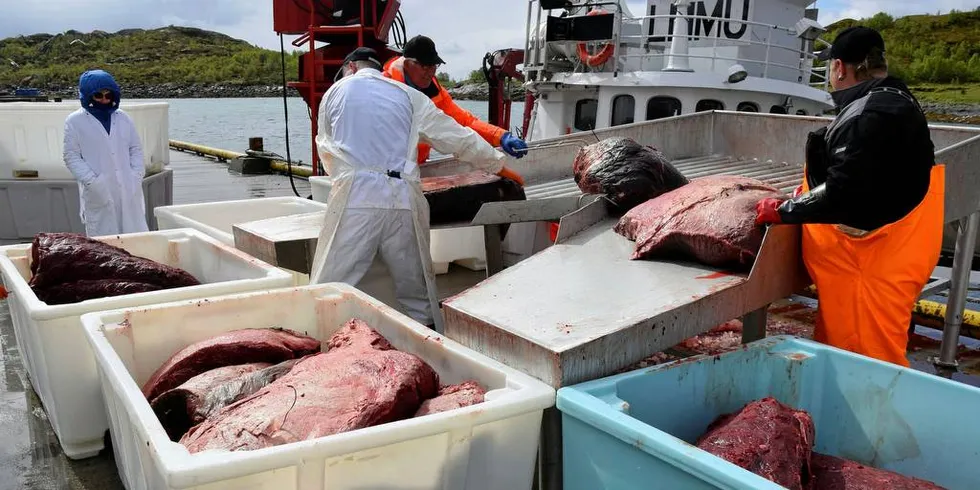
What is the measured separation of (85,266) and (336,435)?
7.41 feet

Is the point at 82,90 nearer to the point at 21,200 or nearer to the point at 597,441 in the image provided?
the point at 21,200

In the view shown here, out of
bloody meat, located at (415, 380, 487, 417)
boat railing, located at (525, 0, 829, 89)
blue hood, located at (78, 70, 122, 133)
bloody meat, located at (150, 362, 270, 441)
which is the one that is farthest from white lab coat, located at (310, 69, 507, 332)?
boat railing, located at (525, 0, 829, 89)

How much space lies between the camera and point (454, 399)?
2.07 metres

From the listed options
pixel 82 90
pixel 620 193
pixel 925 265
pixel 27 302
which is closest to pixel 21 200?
pixel 82 90

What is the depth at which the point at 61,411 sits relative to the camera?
9.55 feet

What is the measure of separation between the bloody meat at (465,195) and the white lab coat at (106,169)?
3.35 metres

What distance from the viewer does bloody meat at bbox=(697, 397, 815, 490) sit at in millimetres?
1851

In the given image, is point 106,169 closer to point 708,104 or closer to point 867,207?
point 867,207

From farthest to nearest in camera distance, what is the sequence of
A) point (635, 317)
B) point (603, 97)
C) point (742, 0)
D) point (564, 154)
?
point (742, 0) < point (603, 97) < point (564, 154) < point (635, 317)

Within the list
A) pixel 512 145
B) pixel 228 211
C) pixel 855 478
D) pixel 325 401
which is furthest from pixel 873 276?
pixel 228 211

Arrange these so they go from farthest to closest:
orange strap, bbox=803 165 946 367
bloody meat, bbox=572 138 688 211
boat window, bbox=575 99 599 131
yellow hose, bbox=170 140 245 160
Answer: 1. yellow hose, bbox=170 140 245 160
2. boat window, bbox=575 99 599 131
3. bloody meat, bbox=572 138 688 211
4. orange strap, bbox=803 165 946 367

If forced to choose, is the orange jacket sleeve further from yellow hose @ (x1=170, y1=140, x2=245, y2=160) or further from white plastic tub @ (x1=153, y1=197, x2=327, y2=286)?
yellow hose @ (x1=170, y1=140, x2=245, y2=160)

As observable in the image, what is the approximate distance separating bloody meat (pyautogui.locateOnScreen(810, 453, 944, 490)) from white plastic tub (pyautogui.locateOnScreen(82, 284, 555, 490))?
31.5 inches

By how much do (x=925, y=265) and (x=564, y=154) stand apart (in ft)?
9.61
